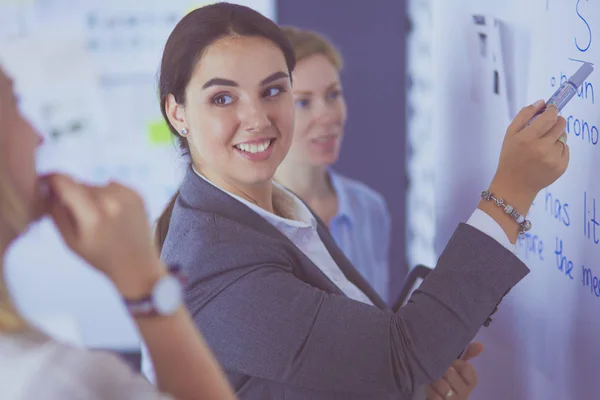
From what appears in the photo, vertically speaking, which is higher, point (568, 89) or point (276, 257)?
point (568, 89)

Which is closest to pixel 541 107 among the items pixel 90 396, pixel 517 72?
pixel 517 72

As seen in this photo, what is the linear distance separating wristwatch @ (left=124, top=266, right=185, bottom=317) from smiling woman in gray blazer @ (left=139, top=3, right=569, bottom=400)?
34cm

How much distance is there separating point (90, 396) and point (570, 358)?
902 mm

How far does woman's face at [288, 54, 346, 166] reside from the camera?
224cm

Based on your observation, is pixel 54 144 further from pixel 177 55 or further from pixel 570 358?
pixel 570 358

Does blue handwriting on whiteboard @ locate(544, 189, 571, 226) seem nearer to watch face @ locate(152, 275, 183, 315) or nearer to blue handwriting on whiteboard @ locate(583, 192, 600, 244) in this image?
blue handwriting on whiteboard @ locate(583, 192, 600, 244)

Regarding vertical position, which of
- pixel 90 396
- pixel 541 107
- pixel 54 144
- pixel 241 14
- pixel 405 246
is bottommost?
pixel 405 246

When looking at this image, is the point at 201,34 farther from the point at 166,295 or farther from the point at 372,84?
the point at 372,84

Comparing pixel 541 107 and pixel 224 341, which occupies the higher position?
pixel 541 107

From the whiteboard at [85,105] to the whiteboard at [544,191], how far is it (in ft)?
6.67

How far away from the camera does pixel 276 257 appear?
3.67ft

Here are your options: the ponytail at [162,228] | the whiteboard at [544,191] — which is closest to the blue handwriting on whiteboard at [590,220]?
the whiteboard at [544,191]

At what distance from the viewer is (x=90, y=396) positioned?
0.65 metres

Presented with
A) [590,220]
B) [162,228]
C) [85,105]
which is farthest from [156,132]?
[590,220]
